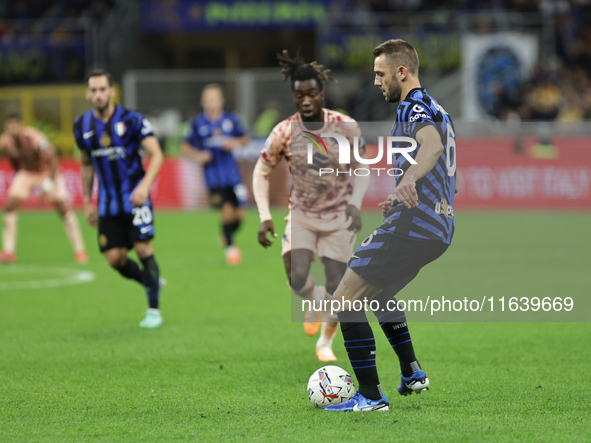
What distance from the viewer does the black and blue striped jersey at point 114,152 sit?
7.95 metres

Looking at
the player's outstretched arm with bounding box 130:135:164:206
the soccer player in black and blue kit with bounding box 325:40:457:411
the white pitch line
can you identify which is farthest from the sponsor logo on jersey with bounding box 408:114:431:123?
the white pitch line

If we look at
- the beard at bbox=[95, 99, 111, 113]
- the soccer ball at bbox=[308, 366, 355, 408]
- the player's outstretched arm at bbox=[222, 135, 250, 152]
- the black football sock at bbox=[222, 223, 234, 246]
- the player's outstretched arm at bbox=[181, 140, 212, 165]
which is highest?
the beard at bbox=[95, 99, 111, 113]

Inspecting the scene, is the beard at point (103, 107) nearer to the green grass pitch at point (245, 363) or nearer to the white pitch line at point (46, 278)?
Result: the green grass pitch at point (245, 363)

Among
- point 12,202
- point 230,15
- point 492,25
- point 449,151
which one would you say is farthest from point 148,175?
point 230,15

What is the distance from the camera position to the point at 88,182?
26.8ft

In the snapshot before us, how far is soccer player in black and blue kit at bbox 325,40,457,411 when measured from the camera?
4871 mm

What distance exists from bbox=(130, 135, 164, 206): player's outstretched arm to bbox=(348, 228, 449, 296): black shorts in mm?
3152

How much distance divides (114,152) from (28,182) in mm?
5972

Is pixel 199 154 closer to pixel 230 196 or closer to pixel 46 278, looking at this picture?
pixel 230 196

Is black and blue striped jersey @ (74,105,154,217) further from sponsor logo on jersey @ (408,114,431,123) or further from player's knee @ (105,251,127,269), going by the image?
sponsor logo on jersey @ (408,114,431,123)

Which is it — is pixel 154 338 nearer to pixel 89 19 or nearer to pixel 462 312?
pixel 462 312

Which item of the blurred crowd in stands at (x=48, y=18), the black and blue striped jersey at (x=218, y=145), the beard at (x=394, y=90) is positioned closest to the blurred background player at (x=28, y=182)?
the black and blue striped jersey at (x=218, y=145)

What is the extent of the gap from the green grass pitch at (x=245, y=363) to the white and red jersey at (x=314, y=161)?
4.09ft

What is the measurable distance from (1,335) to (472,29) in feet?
58.8
